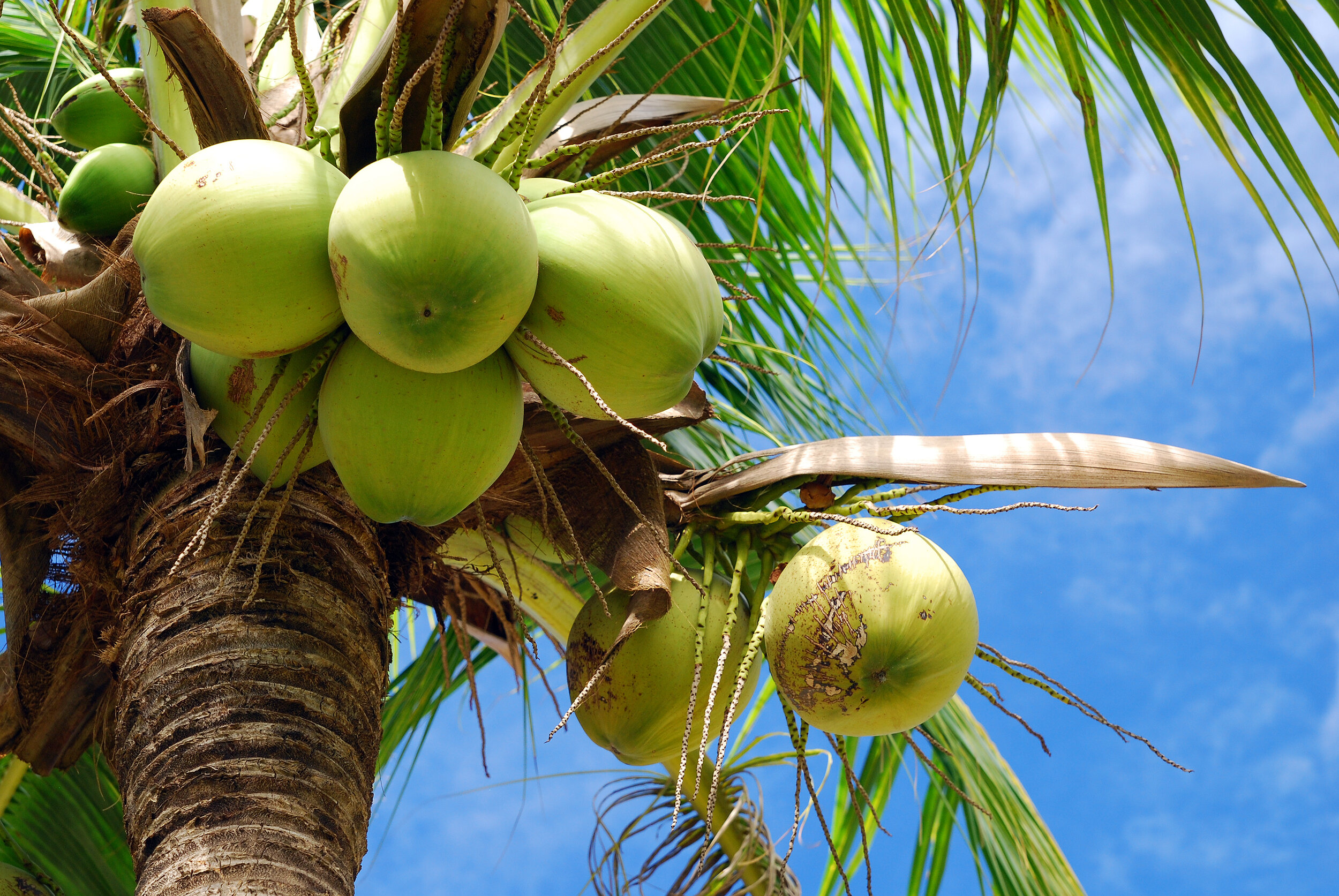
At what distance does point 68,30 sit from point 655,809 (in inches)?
87.3

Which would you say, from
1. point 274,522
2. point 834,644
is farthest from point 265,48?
point 834,644

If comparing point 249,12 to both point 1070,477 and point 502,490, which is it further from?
point 1070,477

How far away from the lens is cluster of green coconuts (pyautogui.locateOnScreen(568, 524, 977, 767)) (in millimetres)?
1568

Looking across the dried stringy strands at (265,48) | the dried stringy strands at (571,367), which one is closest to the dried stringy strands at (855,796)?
the dried stringy strands at (571,367)

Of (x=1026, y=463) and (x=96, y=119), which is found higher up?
(x=96, y=119)

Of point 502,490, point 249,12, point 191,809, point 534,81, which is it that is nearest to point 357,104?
point 534,81

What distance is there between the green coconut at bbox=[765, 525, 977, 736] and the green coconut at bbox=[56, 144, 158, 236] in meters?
1.26

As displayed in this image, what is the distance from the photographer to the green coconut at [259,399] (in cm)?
144

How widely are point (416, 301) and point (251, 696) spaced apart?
593 mm

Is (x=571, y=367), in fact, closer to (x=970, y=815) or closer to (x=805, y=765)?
(x=805, y=765)

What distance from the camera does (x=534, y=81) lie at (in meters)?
1.69

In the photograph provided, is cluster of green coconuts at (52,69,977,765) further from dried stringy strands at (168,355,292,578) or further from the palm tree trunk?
the palm tree trunk

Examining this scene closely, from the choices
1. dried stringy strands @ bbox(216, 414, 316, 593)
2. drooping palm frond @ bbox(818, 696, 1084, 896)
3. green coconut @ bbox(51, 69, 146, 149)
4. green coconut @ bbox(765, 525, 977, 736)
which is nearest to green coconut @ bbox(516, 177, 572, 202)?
dried stringy strands @ bbox(216, 414, 316, 593)

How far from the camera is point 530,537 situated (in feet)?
6.68
